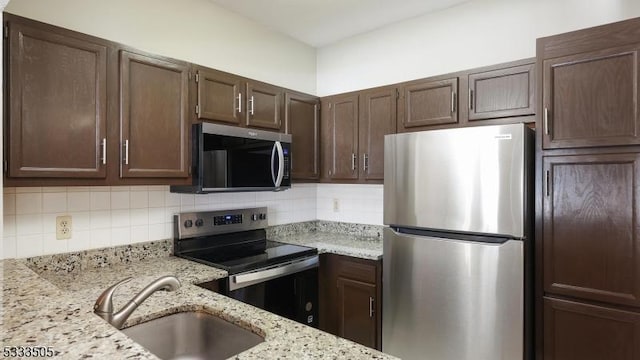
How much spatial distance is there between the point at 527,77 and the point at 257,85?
1706 millimetres

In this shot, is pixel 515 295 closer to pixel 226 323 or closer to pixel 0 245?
pixel 226 323

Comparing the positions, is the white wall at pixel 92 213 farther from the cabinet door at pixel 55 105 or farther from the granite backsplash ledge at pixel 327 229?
the granite backsplash ledge at pixel 327 229

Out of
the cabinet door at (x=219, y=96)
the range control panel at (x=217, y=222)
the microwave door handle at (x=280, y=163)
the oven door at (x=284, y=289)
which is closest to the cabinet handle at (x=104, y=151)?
the cabinet door at (x=219, y=96)

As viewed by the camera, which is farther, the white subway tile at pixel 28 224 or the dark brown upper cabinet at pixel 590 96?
the white subway tile at pixel 28 224

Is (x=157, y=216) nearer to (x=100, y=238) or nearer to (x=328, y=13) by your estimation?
(x=100, y=238)

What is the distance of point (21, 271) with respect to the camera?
1453mm

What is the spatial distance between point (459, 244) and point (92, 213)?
205cm

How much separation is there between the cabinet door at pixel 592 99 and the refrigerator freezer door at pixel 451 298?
2.00ft

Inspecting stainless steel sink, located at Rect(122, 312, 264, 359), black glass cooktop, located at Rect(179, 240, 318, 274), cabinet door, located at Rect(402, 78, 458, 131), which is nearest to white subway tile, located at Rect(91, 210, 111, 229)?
black glass cooktop, located at Rect(179, 240, 318, 274)

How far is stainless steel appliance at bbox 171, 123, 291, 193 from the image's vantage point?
84.2 inches

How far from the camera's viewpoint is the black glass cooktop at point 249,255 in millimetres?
2121

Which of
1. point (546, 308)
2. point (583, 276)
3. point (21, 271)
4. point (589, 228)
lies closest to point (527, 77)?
point (589, 228)

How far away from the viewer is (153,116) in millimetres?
1982

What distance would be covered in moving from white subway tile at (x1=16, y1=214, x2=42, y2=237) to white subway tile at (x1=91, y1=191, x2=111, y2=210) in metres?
0.25
